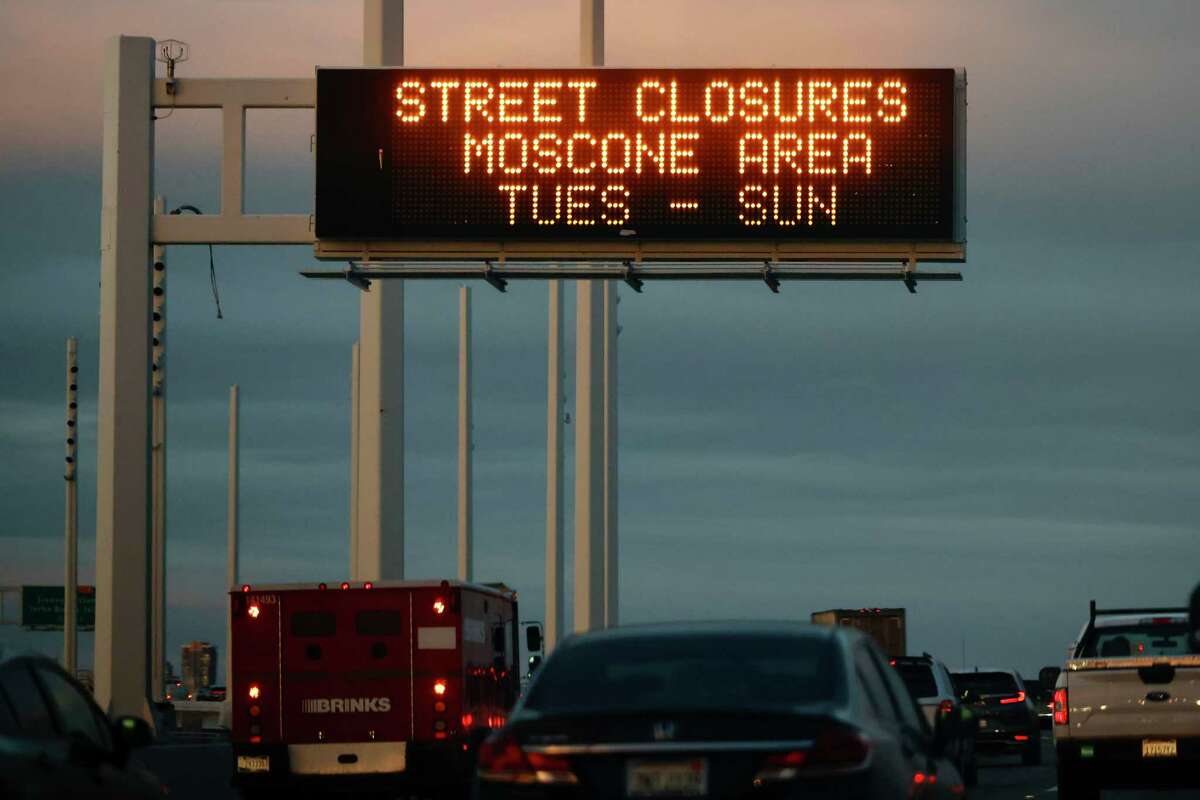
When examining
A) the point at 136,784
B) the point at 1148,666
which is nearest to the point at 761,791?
the point at 136,784

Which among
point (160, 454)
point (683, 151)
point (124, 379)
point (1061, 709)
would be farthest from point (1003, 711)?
point (160, 454)

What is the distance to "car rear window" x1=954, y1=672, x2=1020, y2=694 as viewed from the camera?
40781mm

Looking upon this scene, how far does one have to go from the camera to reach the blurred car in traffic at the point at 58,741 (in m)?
10.8

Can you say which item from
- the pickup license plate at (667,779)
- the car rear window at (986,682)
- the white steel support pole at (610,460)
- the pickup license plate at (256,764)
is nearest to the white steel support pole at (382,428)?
the car rear window at (986,682)

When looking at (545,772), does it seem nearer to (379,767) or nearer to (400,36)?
(379,767)

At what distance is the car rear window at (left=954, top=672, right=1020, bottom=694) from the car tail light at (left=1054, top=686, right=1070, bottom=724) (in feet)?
62.8

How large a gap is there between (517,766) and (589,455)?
44.9 metres

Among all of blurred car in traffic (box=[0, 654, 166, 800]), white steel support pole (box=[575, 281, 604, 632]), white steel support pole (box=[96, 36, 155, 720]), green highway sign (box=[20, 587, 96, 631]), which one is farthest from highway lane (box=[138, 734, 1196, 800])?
green highway sign (box=[20, 587, 96, 631])

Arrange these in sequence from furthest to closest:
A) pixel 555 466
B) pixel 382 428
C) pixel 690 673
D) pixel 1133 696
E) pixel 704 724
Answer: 1. pixel 555 466
2. pixel 382 428
3. pixel 1133 696
4. pixel 690 673
5. pixel 704 724

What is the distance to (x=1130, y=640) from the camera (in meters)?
23.1

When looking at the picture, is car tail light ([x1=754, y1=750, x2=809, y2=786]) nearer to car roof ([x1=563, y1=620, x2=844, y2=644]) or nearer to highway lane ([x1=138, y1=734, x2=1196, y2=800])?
car roof ([x1=563, y1=620, x2=844, y2=644])

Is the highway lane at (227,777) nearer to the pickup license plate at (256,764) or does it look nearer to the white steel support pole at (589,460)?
the pickup license plate at (256,764)

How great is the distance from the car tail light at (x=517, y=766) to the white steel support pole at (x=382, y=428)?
2809 cm

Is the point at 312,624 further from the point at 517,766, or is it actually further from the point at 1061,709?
the point at 517,766
